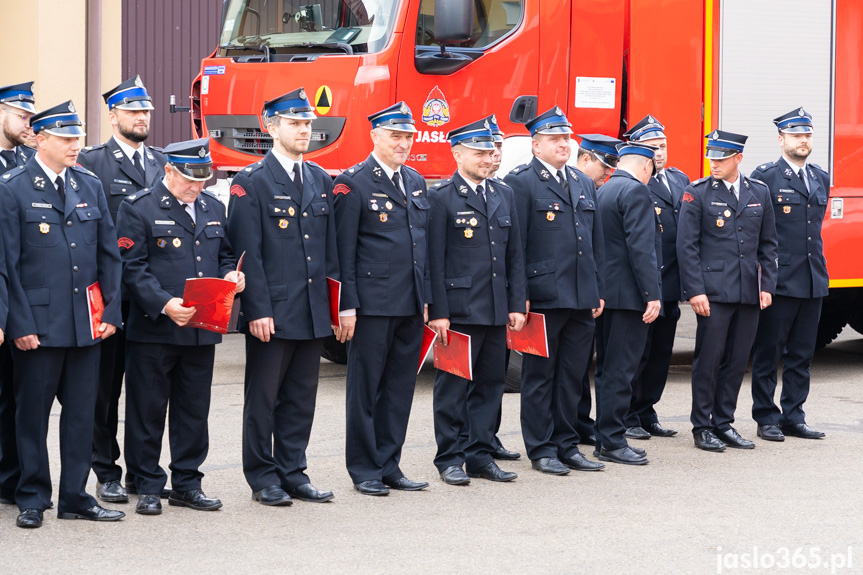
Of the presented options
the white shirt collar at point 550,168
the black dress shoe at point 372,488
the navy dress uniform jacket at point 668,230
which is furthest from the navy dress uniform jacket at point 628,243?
the black dress shoe at point 372,488

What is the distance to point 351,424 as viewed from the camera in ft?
20.1

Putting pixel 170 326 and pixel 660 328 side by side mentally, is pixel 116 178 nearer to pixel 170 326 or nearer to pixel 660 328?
pixel 170 326

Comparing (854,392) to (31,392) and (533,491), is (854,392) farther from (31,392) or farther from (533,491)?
(31,392)

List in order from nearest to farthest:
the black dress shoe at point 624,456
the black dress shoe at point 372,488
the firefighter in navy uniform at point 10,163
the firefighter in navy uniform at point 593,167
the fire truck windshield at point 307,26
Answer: the firefighter in navy uniform at point 10,163 → the black dress shoe at point 372,488 → the black dress shoe at point 624,456 → the firefighter in navy uniform at point 593,167 → the fire truck windshield at point 307,26

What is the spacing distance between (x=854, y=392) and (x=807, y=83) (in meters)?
2.40

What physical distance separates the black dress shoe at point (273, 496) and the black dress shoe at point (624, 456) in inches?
80.3

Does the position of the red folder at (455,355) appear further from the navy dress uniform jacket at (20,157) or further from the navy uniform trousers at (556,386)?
the navy dress uniform jacket at (20,157)

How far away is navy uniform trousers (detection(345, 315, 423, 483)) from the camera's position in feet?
20.1

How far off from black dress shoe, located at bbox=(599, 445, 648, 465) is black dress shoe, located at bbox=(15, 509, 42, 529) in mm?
3173

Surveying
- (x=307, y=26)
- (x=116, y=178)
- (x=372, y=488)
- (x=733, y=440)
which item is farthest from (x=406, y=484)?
(x=307, y=26)

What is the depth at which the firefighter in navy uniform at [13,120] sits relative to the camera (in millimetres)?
6059

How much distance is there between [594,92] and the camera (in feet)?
28.8

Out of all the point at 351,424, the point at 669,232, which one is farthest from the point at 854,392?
the point at 351,424

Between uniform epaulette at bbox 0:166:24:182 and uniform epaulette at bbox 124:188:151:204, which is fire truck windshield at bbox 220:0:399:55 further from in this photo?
uniform epaulette at bbox 0:166:24:182
